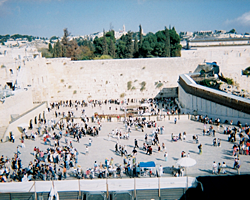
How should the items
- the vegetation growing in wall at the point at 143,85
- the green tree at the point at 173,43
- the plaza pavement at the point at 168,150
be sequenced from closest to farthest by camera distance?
the plaza pavement at the point at 168,150 < the vegetation growing in wall at the point at 143,85 < the green tree at the point at 173,43

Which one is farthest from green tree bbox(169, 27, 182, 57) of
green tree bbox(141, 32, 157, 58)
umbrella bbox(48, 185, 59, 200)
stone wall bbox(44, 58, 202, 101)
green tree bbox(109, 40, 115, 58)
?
umbrella bbox(48, 185, 59, 200)

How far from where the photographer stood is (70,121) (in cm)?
2009

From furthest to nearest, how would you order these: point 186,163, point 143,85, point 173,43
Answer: point 173,43
point 143,85
point 186,163

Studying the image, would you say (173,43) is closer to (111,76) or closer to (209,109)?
(111,76)

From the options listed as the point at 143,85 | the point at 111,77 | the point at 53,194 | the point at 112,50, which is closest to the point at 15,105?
the point at 111,77

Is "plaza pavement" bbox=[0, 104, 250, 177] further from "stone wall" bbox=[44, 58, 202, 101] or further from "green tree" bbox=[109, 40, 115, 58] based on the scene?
"green tree" bbox=[109, 40, 115, 58]

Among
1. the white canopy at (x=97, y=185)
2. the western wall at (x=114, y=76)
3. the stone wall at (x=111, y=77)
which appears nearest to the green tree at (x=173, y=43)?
the western wall at (x=114, y=76)

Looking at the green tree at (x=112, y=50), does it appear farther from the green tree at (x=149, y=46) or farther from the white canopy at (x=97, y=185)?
the white canopy at (x=97, y=185)

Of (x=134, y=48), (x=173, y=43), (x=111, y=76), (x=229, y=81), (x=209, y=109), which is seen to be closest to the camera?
(x=209, y=109)

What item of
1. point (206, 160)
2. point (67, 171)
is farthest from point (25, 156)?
point (206, 160)

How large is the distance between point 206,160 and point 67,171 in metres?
6.34

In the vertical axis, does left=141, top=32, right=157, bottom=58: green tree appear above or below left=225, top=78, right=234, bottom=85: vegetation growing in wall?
above

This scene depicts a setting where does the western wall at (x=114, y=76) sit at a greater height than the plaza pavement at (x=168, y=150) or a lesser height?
greater

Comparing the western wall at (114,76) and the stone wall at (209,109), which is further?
the western wall at (114,76)
